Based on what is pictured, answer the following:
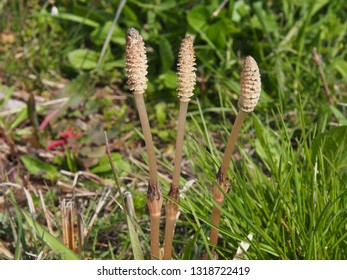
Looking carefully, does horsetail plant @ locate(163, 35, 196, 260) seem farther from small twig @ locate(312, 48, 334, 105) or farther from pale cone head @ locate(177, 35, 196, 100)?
small twig @ locate(312, 48, 334, 105)

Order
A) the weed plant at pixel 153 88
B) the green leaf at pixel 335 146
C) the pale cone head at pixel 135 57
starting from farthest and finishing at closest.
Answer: the weed plant at pixel 153 88, the green leaf at pixel 335 146, the pale cone head at pixel 135 57

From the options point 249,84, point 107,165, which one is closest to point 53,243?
point 249,84

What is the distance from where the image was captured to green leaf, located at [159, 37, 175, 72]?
8.83 ft

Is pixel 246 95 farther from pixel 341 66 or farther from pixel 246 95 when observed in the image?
pixel 341 66

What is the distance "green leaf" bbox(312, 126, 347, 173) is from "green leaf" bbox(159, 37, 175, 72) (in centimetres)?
103

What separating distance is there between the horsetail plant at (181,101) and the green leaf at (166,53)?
4.49 feet

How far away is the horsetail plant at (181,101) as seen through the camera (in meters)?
1.19

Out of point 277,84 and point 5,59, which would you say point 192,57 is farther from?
point 5,59

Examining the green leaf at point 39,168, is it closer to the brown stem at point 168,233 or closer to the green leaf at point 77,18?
the green leaf at point 77,18

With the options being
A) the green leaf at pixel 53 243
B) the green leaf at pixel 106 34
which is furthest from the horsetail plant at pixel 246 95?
the green leaf at pixel 106 34

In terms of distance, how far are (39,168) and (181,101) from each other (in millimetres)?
1207

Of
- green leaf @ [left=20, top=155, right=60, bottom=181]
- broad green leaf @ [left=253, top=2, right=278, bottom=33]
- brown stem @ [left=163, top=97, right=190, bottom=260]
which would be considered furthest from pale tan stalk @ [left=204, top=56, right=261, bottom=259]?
broad green leaf @ [left=253, top=2, right=278, bottom=33]
